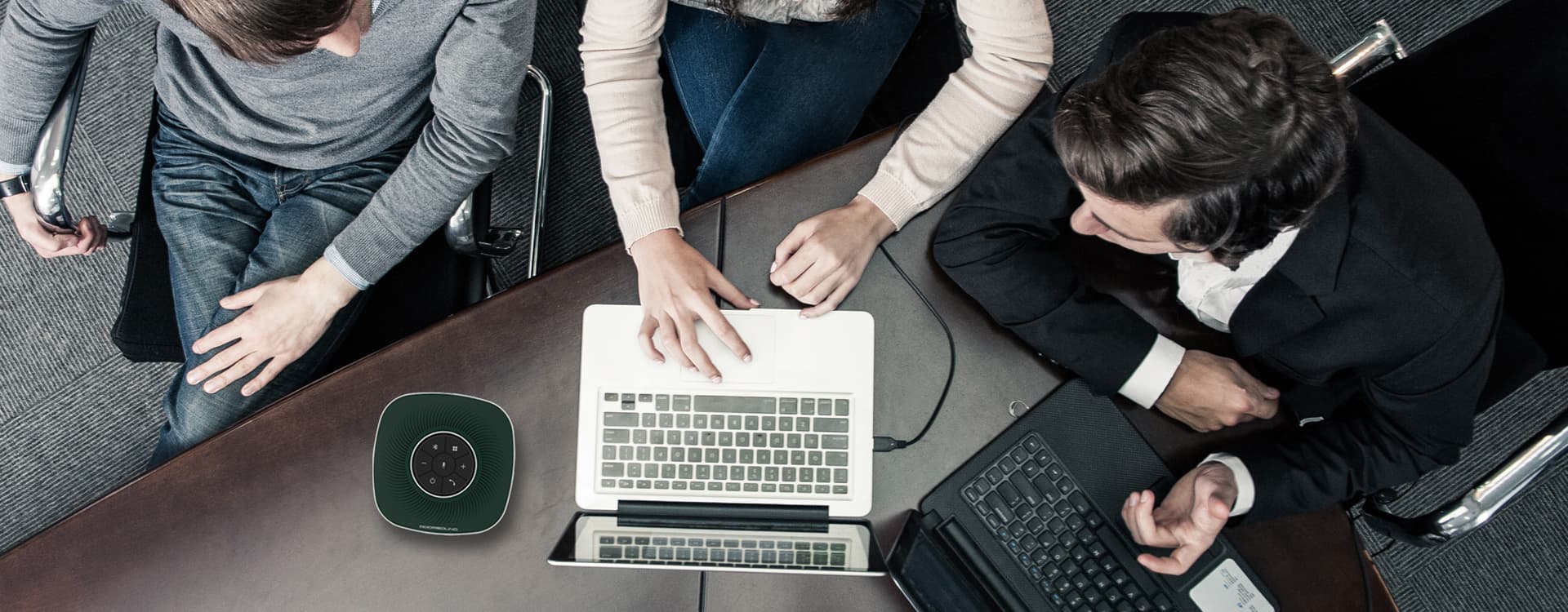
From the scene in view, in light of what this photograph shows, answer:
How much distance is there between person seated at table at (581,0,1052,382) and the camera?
1023 millimetres

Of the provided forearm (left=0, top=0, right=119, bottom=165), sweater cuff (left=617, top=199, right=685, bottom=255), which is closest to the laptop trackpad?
sweater cuff (left=617, top=199, right=685, bottom=255)

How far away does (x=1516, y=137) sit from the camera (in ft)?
3.11

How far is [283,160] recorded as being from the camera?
130 cm

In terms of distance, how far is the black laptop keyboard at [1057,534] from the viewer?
979mm

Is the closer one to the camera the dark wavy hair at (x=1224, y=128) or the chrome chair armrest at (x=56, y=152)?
the dark wavy hair at (x=1224, y=128)

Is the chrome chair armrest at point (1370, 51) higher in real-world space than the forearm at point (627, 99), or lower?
higher

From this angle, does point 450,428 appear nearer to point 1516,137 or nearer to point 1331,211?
point 1331,211

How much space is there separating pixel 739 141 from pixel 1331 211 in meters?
0.73

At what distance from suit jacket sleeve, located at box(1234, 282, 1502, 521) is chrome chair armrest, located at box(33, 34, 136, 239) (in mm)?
1537

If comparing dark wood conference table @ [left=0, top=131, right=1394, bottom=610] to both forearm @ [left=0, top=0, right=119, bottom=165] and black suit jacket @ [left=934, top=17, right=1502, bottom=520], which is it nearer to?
black suit jacket @ [left=934, top=17, right=1502, bottom=520]

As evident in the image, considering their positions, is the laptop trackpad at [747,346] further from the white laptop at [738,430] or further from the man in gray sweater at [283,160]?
the man in gray sweater at [283,160]

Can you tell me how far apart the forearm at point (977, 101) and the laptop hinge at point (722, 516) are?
1.19ft

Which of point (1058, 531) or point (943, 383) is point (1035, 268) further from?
point (1058, 531)

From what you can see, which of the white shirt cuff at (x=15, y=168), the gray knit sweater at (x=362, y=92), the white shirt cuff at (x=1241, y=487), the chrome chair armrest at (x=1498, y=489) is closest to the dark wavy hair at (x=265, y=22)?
the gray knit sweater at (x=362, y=92)
